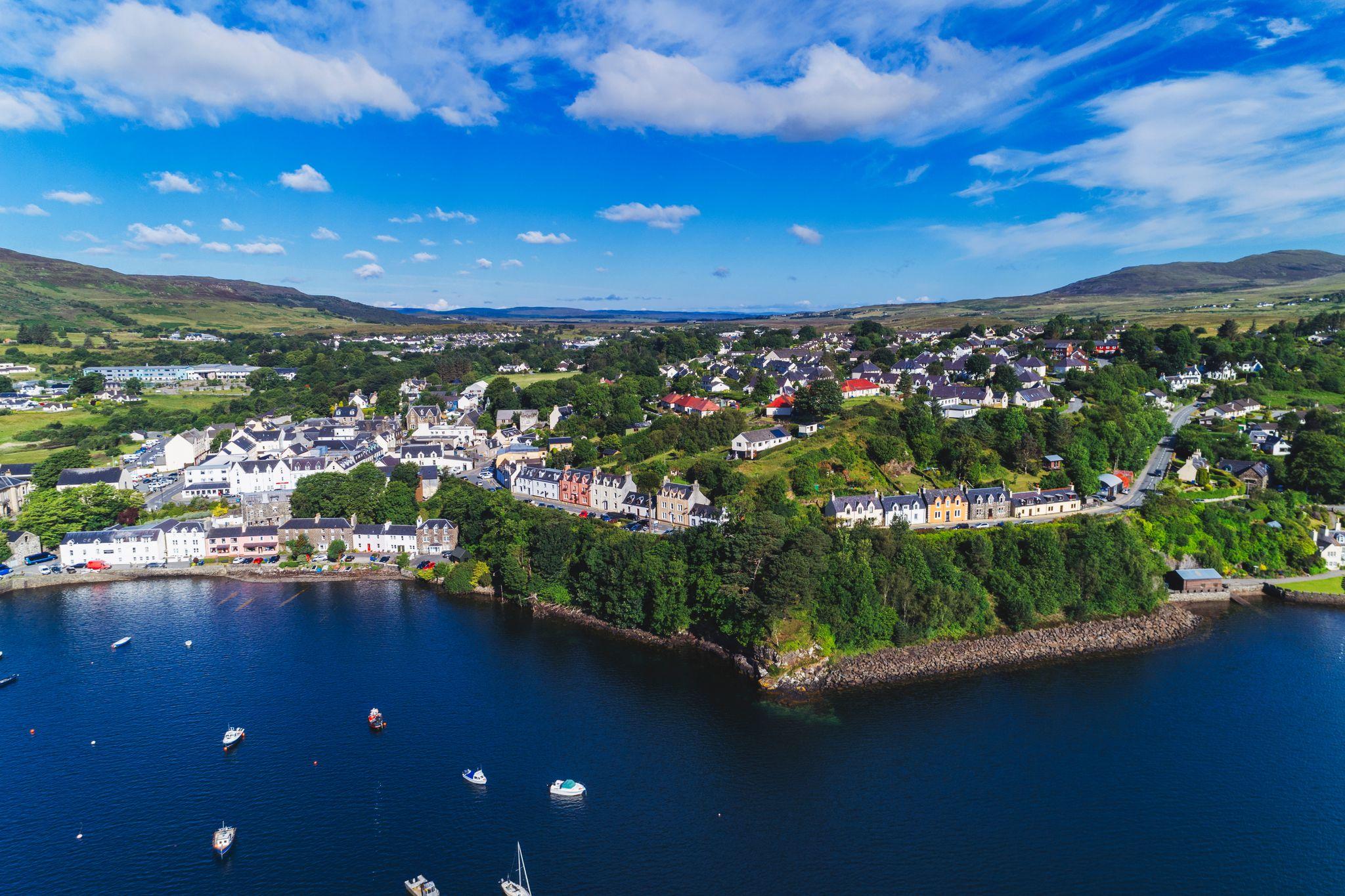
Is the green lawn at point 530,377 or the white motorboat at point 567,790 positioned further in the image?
the green lawn at point 530,377

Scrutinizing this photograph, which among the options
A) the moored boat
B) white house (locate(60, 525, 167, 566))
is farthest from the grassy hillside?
the moored boat

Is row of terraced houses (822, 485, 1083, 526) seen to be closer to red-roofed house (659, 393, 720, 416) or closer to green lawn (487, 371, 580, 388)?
red-roofed house (659, 393, 720, 416)

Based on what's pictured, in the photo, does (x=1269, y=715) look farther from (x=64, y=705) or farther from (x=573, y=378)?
(x=573, y=378)

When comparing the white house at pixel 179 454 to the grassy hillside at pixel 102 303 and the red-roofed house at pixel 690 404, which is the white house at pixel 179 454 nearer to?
the red-roofed house at pixel 690 404

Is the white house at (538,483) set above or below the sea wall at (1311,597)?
above

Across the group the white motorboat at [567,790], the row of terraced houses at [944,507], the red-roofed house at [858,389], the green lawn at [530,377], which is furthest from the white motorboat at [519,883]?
the green lawn at [530,377]

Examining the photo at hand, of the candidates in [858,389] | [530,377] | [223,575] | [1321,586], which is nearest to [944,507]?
[1321,586]
